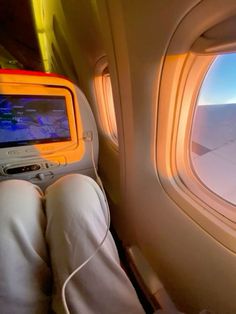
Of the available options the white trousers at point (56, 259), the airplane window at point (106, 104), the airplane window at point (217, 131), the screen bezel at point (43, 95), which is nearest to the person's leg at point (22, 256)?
the white trousers at point (56, 259)

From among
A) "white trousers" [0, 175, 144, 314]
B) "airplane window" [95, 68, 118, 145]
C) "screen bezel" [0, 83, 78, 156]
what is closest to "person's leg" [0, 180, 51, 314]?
"white trousers" [0, 175, 144, 314]

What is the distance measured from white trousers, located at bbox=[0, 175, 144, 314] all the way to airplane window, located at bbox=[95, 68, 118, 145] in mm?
862

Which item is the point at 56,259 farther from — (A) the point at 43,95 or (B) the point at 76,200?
(A) the point at 43,95

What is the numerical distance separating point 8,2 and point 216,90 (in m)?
2.63

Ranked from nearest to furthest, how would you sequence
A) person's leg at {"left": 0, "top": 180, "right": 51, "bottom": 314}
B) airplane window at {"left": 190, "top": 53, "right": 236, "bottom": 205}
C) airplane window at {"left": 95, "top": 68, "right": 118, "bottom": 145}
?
person's leg at {"left": 0, "top": 180, "right": 51, "bottom": 314}, airplane window at {"left": 190, "top": 53, "right": 236, "bottom": 205}, airplane window at {"left": 95, "top": 68, "right": 118, "bottom": 145}

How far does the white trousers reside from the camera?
598mm

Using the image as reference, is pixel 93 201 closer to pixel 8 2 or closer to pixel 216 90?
pixel 216 90

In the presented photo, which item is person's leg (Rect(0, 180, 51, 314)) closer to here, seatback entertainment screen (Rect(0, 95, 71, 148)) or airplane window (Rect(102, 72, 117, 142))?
seatback entertainment screen (Rect(0, 95, 71, 148))

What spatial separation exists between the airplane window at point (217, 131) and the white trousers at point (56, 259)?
0.48 metres

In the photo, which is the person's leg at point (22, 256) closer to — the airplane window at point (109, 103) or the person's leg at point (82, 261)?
the person's leg at point (82, 261)

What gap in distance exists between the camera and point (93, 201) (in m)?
0.73

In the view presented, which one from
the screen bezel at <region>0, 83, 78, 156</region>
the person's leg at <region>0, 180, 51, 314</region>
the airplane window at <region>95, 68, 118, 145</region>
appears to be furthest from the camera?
the airplane window at <region>95, 68, 118, 145</region>

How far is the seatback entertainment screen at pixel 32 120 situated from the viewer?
86cm

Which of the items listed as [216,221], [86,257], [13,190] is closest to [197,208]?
[216,221]
